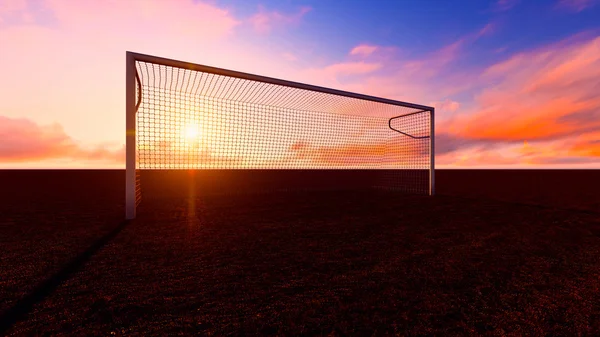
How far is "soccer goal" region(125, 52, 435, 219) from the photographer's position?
523cm

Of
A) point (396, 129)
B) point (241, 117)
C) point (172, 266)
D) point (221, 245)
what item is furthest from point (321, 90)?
point (172, 266)

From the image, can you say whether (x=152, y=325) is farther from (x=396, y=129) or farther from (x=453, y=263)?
(x=396, y=129)

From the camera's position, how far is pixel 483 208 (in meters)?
5.57

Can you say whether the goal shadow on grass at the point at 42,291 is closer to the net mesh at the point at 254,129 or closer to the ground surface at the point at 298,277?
the ground surface at the point at 298,277

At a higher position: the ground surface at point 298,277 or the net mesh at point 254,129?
the net mesh at point 254,129

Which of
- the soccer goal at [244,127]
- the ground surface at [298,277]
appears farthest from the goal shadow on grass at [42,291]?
the soccer goal at [244,127]

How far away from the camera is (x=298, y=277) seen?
2109 millimetres

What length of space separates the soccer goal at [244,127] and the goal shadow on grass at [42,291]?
6.08ft

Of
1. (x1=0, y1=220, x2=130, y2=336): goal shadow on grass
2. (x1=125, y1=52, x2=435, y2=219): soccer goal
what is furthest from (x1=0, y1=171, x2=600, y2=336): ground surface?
(x1=125, y1=52, x2=435, y2=219): soccer goal

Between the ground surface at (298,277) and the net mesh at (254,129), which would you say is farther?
the net mesh at (254,129)

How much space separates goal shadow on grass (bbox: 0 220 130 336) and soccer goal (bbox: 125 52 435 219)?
6.08ft

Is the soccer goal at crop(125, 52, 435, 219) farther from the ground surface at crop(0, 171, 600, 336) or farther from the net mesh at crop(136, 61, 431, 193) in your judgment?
the ground surface at crop(0, 171, 600, 336)

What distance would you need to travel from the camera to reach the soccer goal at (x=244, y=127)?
523 cm

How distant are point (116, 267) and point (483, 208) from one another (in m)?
6.24
